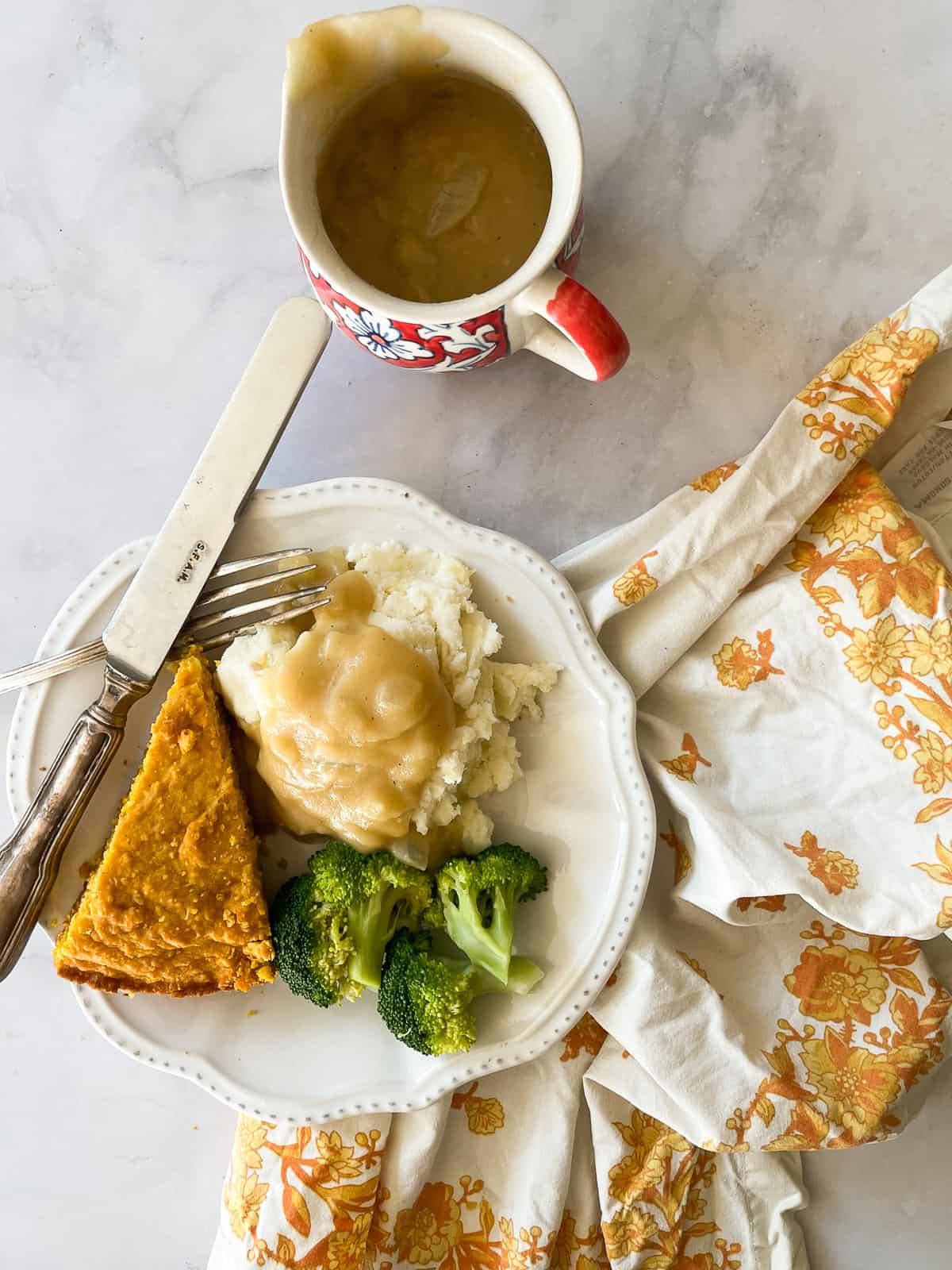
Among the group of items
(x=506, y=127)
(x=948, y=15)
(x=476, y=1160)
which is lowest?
(x=476, y=1160)

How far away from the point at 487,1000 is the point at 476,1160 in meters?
0.50

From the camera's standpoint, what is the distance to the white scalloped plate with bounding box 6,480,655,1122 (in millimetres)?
2174

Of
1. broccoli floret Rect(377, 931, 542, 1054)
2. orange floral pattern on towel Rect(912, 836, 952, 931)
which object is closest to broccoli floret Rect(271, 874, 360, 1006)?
broccoli floret Rect(377, 931, 542, 1054)

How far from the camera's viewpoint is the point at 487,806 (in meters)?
2.26

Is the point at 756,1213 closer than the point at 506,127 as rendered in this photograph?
No

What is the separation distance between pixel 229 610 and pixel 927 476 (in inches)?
61.4

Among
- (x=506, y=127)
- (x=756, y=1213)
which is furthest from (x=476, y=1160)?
(x=506, y=127)

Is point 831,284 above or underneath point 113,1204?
above

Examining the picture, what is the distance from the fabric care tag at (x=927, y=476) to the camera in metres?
2.32

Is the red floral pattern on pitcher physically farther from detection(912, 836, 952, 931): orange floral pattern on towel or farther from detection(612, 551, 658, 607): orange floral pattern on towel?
detection(912, 836, 952, 931): orange floral pattern on towel

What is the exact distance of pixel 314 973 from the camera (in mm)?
2121

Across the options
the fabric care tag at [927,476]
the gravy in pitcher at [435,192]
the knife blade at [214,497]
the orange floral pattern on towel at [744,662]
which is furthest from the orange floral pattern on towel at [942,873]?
the knife blade at [214,497]

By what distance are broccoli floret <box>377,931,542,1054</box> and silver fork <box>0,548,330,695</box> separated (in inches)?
28.9

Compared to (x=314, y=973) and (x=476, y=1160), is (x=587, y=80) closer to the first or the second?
(x=314, y=973)
